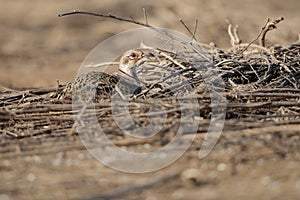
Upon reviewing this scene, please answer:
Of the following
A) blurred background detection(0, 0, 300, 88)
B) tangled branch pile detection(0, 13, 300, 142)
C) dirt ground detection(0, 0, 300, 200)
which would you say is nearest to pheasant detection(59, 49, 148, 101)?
tangled branch pile detection(0, 13, 300, 142)

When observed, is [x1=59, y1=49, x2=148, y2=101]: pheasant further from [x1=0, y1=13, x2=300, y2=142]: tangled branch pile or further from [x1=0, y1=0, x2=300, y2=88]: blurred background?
[x1=0, y1=0, x2=300, y2=88]: blurred background

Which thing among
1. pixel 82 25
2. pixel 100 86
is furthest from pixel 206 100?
pixel 82 25

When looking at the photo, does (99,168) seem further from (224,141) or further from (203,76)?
(203,76)

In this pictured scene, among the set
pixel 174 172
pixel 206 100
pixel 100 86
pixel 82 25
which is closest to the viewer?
pixel 174 172

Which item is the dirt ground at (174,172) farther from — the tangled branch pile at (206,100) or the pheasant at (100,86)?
the pheasant at (100,86)

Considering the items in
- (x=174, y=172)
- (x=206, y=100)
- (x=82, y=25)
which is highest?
(x=82, y=25)

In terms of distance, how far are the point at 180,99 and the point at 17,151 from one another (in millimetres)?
1173

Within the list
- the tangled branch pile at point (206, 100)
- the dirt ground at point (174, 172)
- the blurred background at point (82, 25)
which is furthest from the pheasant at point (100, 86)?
the blurred background at point (82, 25)

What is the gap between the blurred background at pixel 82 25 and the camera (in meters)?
9.36

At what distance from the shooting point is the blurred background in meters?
9.36

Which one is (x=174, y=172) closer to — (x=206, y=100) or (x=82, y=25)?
(x=206, y=100)

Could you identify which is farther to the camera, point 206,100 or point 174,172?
point 206,100

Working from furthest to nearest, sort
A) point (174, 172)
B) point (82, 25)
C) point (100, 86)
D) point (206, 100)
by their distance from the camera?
point (82, 25) < point (100, 86) < point (206, 100) < point (174, 172)

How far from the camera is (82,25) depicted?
10.9 metres
